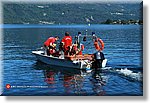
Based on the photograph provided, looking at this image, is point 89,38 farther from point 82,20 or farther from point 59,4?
point 59,4

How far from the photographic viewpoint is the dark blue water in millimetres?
6898

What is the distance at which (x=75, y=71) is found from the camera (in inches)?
357

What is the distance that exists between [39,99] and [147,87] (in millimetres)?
1820

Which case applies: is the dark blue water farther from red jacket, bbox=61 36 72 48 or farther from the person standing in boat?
red jacket, bbox=61 36 72 48

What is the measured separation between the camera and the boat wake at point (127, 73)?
696cm

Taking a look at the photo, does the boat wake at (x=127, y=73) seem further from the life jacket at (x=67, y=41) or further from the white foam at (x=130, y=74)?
the life jacket at (x=67, y=41)

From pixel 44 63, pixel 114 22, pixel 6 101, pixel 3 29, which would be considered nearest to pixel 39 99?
pixel 6 101

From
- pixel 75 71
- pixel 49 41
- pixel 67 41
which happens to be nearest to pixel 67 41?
pixel 67 41

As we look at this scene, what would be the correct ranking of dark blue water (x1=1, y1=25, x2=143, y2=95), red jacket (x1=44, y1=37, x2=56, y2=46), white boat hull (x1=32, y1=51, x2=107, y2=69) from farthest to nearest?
white boat hull (x1=32, y1=51, x2=107, y2=69) → red jacket (x1=44, y1=37, x2=56, y2=46) → dark blue water (x1=1, y1=25, x2=143, y2=95)

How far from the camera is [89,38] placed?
780 cm

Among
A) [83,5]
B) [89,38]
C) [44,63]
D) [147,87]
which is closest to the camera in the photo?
[147,87]

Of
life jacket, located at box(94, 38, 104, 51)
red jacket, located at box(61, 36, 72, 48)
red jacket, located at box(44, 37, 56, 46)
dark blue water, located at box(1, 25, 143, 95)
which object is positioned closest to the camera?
dark blue water, located at box(1, 25, 143, 95)

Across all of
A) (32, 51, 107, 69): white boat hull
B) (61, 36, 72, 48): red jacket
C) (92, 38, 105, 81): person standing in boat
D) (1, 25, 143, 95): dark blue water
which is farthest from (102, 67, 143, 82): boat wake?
(61, 36, 72, 48): red jacket

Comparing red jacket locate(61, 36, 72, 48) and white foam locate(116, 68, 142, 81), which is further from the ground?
red jacket locate(61, 36, 72, 48)
